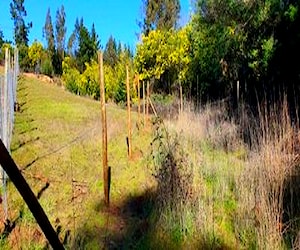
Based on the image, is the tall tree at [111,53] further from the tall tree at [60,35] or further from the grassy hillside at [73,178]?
the grassy hillside at [73,178]

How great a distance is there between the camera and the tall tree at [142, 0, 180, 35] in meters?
24.8

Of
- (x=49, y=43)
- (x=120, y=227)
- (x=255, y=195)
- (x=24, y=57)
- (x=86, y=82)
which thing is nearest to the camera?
(x=255, y=195)

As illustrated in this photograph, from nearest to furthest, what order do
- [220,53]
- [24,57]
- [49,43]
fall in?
[220,53] < [24,57] < [49,43]

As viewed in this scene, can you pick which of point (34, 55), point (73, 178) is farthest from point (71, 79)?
point (73, 178)

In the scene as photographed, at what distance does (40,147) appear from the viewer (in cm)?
696

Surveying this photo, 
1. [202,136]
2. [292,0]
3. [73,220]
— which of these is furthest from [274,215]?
[292,0]

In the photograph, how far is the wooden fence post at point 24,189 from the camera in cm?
88

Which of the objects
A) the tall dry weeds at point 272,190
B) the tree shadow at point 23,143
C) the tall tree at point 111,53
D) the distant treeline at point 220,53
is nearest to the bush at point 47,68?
the tall tree at point 111,53

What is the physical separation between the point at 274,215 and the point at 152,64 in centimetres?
1763

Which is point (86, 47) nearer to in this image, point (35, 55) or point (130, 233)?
point (35, 55)

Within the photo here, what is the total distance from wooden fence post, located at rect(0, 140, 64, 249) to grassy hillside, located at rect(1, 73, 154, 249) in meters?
2.74

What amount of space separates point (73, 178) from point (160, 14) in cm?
2103

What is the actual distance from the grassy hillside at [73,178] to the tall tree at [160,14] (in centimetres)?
1624

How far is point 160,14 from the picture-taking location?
2508 cm
